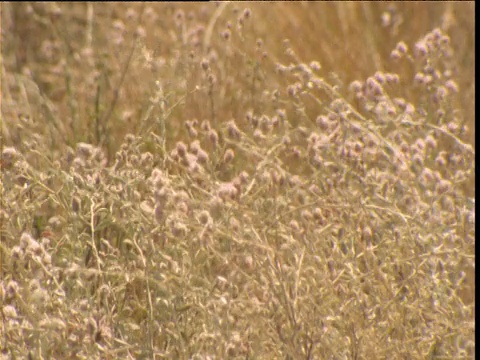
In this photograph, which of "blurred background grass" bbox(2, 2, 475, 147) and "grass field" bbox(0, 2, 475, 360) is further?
"blurred background grass" bbox(2, 2, 475, 147)

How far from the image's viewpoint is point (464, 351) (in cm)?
188

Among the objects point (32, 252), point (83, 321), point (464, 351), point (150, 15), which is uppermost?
point (150, 15)

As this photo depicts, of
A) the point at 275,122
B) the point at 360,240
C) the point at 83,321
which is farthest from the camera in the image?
the point at 275,122

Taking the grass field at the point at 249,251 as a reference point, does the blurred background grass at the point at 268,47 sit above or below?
above

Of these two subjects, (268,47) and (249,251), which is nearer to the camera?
(249,251)

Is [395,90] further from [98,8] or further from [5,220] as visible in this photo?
[98,8]

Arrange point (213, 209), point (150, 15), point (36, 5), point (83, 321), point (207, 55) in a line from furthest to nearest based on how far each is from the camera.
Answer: point (36, 5) < point (150, 15) < point (207, 55) < point (83, 321) < point (213, 209)

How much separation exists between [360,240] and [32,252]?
679mm

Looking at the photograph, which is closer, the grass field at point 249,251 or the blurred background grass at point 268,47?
the grass field at point 249,251

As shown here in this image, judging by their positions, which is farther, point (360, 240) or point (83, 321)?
point (360, 240)

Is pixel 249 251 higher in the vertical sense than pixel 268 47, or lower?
lower

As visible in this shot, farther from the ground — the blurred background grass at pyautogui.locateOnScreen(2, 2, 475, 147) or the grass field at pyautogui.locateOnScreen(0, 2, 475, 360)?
the blurred background grass at pyautogui.locateOnScreen(2, 2, 475, 147)

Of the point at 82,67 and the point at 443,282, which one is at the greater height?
the point at 82,67

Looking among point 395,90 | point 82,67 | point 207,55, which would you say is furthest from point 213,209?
point 82,67
